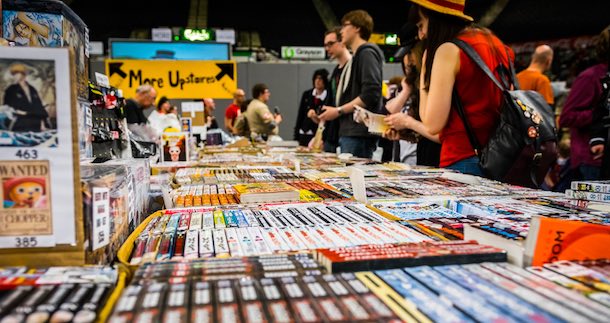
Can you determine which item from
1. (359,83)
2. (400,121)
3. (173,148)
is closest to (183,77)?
(359,83)

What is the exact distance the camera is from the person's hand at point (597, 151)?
8.86 feet

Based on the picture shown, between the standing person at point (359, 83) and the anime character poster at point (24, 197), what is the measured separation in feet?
7.59

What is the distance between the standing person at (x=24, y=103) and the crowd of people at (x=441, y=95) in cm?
140

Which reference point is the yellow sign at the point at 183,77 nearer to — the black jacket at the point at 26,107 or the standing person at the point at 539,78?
the standing person at the point at 539,78

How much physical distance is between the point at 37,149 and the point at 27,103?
0.21 ft

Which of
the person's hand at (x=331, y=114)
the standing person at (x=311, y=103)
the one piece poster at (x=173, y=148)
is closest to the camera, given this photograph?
the one piece poster at (x=173, y=148)

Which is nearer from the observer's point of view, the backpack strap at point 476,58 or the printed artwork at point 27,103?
the printed artwork at point 27,103

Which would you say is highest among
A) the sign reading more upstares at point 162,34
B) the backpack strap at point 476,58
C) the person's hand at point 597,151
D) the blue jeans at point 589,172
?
the sign reading more upstares at point 162,34

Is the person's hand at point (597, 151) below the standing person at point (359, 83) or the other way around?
below

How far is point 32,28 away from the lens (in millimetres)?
985

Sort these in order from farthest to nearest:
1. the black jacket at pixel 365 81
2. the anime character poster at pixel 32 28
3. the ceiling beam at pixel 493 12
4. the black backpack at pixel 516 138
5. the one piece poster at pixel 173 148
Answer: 1. the ceiling beam at pixel 493 12
2. the black jacket at pixel 365 81
3. the one piece poster at pixel 173 148
4. the black backpack at pixel 516 138
5. the anime character poster at pixel 32 28

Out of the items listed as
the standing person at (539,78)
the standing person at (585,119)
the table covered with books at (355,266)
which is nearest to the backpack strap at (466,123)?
the table covered with books at (355,266)

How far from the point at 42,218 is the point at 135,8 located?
617 inches

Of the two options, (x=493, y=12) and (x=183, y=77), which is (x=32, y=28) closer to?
(x=183, y=77)
